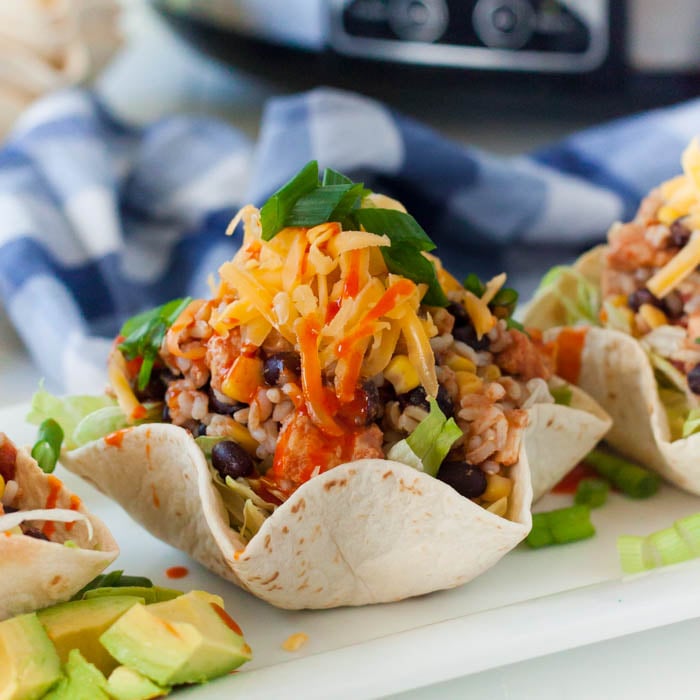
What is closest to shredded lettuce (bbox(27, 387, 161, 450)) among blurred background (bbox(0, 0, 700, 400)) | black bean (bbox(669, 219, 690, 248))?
blurred background (bbox(0, 0, 700, 400))

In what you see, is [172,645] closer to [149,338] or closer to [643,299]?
[149,338]

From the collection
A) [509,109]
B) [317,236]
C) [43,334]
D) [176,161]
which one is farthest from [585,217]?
Result: [317,236]

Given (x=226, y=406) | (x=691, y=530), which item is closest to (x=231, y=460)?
(x=226, y=406)

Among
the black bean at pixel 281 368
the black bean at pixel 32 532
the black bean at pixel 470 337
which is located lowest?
the black bean at pixel 32 532

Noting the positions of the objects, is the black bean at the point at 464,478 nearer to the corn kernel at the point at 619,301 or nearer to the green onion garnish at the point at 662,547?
the green onion garnish at the point at 662,547

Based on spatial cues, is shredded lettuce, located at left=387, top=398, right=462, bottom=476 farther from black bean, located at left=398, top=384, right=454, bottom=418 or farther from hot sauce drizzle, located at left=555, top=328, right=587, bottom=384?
hot sauce drizzle, located at left=555, top=328, right=587, bottom=384

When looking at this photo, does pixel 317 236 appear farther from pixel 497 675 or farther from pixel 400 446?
pixel 497 675

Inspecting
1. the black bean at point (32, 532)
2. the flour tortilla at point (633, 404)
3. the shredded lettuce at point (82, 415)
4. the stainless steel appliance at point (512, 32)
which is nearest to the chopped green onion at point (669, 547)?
the flour tortilla at point (633, 404)
